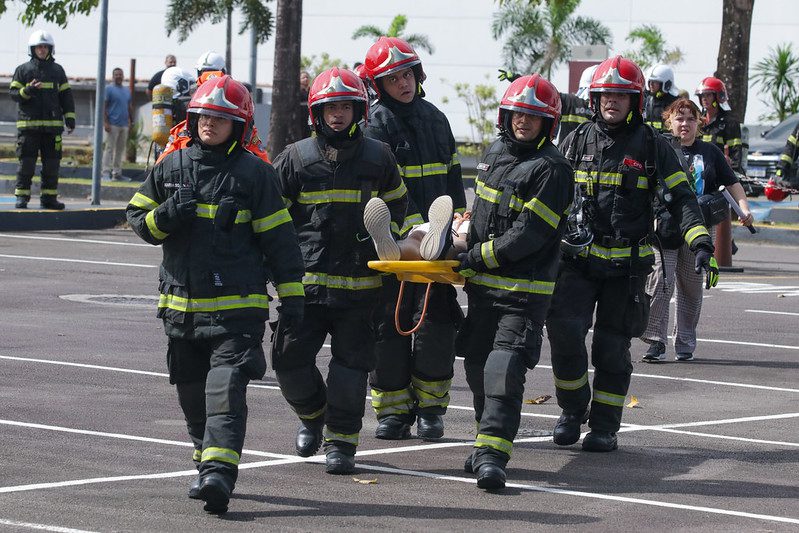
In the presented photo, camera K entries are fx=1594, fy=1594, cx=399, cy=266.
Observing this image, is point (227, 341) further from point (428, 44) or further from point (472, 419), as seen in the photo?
point (428, 44)

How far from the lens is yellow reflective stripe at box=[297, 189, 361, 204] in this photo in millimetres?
7602

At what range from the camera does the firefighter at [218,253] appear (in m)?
6.70

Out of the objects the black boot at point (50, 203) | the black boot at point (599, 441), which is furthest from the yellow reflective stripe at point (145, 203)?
the black boot at point (50, 203)

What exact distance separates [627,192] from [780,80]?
30042mm

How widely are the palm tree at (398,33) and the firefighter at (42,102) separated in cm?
1944

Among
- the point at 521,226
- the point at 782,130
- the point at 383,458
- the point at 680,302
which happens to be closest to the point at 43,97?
the point at 680,302

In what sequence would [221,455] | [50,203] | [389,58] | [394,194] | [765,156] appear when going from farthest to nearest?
1. [765,156]
2. [50,203]
3. [389,58]
4. [394,194]
5. [221,455]

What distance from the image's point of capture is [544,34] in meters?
37.5

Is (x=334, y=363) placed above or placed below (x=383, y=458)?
above

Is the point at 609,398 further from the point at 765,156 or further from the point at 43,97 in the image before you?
the point at 765,156

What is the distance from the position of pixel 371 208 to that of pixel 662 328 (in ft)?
16.2

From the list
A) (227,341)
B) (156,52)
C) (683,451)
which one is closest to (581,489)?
(683,451)

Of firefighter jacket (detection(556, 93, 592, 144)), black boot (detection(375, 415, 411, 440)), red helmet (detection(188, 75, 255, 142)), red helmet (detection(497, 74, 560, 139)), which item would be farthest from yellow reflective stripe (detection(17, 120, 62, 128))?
red helmet (detection(188, 75, 255, 142))

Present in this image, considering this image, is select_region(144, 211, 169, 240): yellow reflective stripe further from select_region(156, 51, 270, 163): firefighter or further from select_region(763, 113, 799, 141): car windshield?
select_region(763, 113, 799, 141): car windshield
